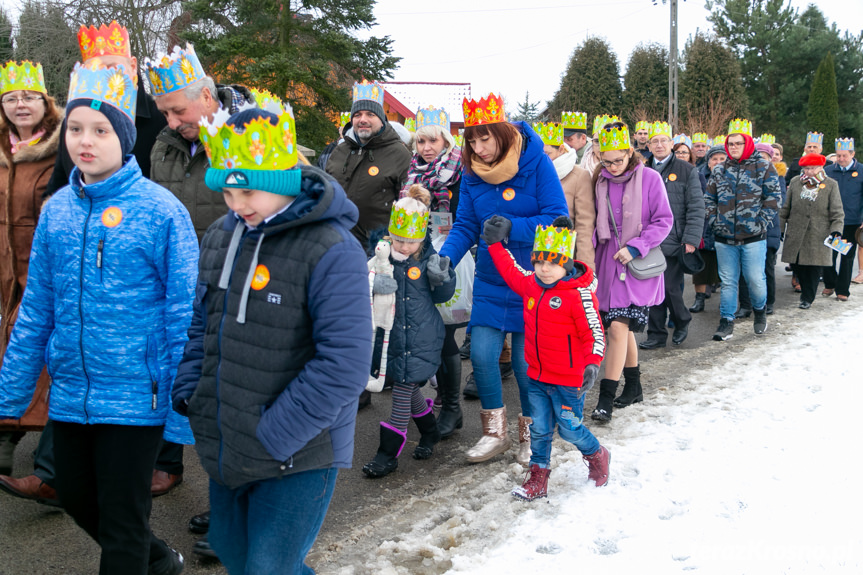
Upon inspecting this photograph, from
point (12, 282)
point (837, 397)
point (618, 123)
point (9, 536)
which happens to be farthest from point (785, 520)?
point (12, 282)

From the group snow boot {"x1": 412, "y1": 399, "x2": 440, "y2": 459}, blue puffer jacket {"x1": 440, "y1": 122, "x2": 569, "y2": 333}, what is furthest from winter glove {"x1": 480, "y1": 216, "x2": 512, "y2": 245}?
snow boot {"x1": 412, "y1": 399, "x2": 440, "y2": 459}

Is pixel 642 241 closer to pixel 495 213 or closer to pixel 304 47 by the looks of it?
pixel 495 213

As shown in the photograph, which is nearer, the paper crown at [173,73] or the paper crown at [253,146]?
the paper crown at [253,146]

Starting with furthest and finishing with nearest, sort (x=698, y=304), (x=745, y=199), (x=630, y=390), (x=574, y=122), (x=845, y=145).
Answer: (x=845, y=145) → (x=698, y=304) → (x=574, y=122) → (x=745, y=199) → (x=630, y=390)

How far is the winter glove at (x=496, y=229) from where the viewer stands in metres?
4.48

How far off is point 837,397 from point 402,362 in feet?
11.5

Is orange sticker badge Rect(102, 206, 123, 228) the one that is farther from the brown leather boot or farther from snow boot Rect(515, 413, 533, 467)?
snow boot Rect(515, 413, 533, 467)

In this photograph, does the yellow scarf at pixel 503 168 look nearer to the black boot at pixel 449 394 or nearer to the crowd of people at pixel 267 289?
the crowd of people at pixel 267 289

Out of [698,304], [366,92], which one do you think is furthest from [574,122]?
[366,92]

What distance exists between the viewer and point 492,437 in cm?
497

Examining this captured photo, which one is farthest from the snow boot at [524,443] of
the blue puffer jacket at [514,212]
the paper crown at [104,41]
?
the paper crown at [104,41]

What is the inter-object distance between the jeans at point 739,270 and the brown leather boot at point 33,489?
22.7 ft

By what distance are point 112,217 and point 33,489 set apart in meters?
2.03

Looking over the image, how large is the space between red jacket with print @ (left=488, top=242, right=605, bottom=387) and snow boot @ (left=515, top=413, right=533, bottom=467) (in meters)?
0.64
